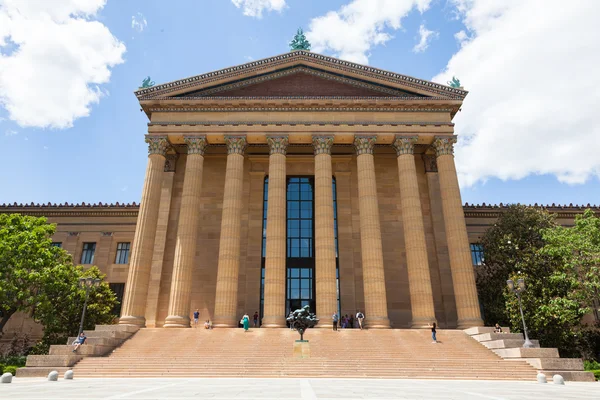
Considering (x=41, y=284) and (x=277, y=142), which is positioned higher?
(x=277, y=142)

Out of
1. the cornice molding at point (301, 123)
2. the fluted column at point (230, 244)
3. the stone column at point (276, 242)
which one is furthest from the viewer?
the cornice molding at point (301, 123)

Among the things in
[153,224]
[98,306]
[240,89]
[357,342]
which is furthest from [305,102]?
[98,306]

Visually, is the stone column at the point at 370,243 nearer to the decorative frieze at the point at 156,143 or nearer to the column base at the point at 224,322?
the column base at the point at 224,322

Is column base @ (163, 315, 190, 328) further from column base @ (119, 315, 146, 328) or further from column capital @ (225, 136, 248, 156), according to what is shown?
column capital @ (225, 136, 248, 156)

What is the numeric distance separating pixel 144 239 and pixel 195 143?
8.87 m

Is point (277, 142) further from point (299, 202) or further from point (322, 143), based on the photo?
point (299, 202)

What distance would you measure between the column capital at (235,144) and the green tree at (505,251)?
70.4 feet

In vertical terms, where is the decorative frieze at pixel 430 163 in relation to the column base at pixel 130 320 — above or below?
above

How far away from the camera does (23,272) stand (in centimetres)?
2517

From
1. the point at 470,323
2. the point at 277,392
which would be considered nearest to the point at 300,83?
the point at 470,323

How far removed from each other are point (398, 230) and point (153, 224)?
66.9ft

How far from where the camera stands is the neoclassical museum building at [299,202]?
29.3 meters

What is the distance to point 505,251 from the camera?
2998 cm

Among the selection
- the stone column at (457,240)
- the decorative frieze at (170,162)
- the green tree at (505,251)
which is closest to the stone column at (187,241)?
the decorative frieze at (170,162)
